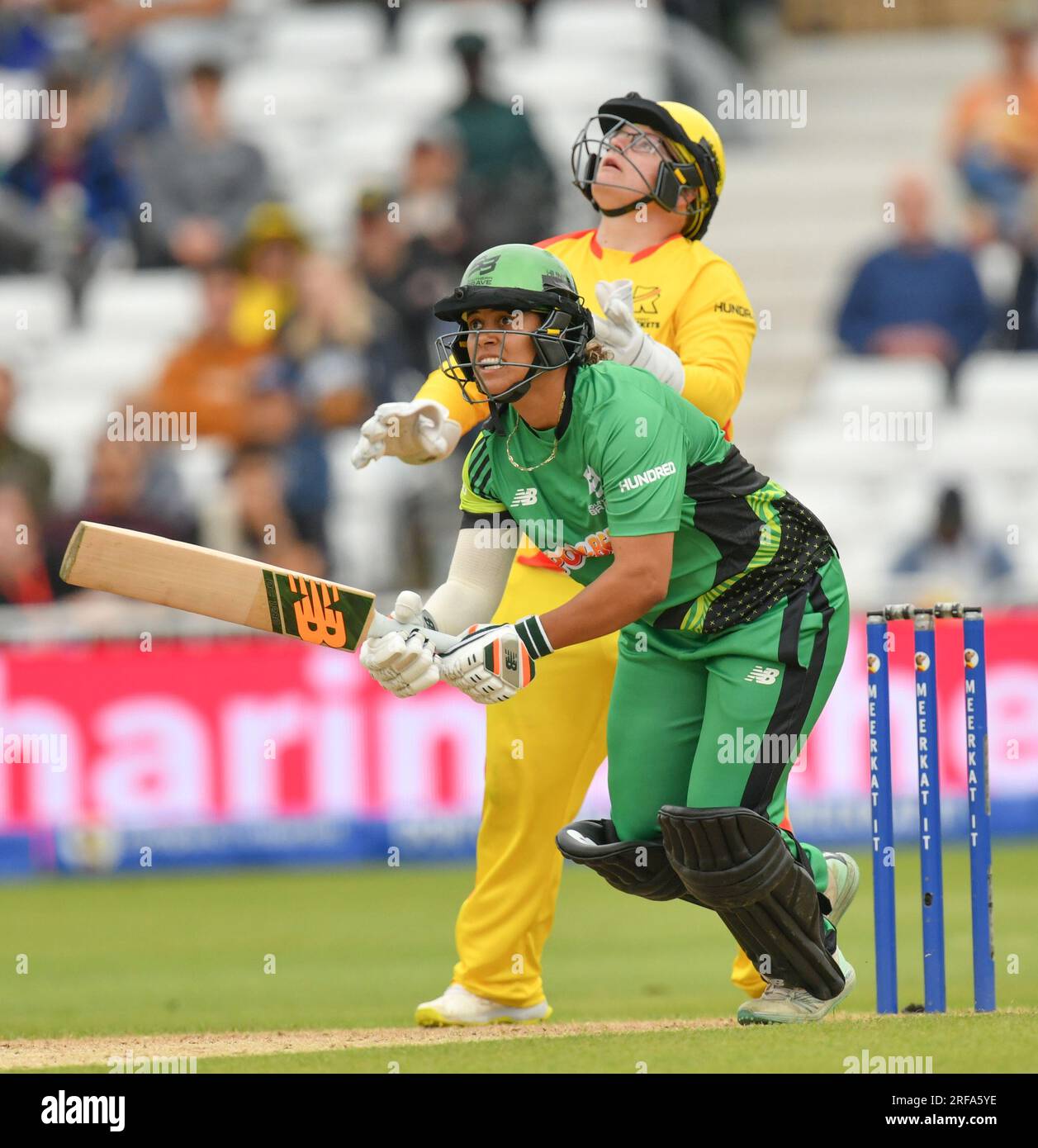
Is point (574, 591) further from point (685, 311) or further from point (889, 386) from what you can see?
point (889, 386)

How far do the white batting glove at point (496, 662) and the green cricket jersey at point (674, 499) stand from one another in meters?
0.35

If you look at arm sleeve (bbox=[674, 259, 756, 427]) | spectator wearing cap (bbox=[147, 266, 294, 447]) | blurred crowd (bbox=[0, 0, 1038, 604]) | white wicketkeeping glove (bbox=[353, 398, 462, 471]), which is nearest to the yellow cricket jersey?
arm sleeve (bbox=[674, 259, 756, 427])

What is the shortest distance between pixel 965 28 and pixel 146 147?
21.0ft

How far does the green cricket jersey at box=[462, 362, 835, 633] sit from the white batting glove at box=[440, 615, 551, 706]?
35 cm

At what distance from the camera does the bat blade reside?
5098 millimetres

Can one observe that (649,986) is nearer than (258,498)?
Yes

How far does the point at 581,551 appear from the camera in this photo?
5492 millimetres

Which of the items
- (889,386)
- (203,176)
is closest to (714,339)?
(889,386)

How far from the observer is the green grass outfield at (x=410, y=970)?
4859 millimetres

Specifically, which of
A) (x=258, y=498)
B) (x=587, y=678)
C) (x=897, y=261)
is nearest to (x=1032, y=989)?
(x=587, y=678)

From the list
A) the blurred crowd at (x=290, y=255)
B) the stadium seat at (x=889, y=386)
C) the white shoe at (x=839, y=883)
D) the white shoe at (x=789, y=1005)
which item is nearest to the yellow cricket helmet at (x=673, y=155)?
the white shoe at (x=839, y=883)
